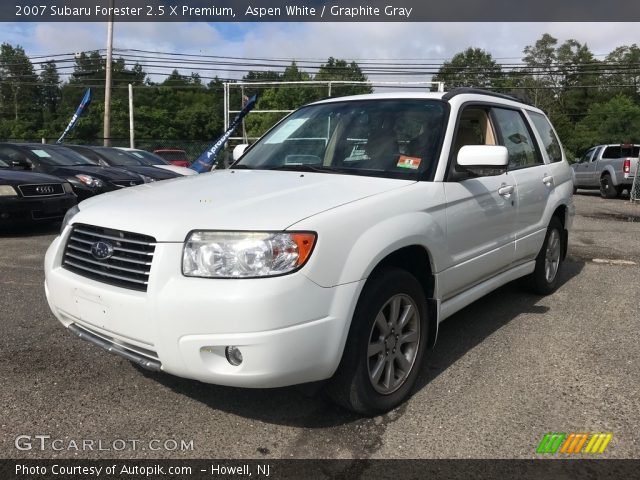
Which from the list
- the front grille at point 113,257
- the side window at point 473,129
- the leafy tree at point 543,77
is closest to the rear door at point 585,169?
the side window at point 473,129

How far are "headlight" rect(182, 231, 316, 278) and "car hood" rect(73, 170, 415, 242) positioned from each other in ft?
0.16

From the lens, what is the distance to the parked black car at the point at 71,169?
31.3 feet

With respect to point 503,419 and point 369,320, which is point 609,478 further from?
point 369,320

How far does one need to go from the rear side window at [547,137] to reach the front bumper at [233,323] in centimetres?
340

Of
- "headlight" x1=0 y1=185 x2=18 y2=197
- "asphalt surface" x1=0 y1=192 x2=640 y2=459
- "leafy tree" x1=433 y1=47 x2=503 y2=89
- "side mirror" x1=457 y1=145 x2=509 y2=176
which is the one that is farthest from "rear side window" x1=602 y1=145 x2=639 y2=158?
"leafy tree" x1=433 y1=47 x2=503 y2=89

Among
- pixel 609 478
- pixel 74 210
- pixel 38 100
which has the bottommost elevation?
pixel 609 478

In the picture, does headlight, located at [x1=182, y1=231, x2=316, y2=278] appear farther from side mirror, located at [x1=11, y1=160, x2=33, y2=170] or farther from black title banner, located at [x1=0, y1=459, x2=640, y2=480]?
side mirror, located at [x1=11, y1=160, x2=33, y2=170]

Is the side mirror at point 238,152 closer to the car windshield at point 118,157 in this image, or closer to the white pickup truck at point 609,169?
the car windshield at point 118,157

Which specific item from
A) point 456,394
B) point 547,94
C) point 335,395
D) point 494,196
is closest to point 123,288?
point 335,395

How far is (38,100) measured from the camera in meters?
72.4

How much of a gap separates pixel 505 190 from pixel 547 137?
5.63 ft

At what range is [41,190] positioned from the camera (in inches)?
317

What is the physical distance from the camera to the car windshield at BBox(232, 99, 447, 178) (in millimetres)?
3371

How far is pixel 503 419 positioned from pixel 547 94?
218ft
